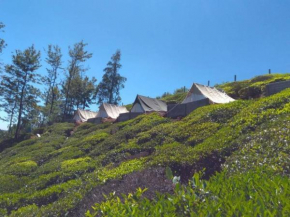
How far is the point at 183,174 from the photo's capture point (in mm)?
6164

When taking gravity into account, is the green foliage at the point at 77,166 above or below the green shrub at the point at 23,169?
above

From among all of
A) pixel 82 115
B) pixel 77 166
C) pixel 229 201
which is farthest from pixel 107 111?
pixel 229 201

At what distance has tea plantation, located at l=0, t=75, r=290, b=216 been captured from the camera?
2.51 metres

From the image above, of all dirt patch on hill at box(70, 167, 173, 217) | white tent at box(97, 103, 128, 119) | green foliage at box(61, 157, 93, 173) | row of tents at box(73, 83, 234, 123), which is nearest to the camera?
dirt patch on hill at box(70, 167, 173, 217)

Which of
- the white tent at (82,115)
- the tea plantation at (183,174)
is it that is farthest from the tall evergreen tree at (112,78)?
the tea plantation at (183,174)

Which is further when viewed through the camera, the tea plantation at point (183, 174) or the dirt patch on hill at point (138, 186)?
the dirt patch on hill at point (138, 186)

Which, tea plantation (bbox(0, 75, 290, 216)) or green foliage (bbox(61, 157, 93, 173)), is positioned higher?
tea plantation (bbox(0, 75, 290, 216))

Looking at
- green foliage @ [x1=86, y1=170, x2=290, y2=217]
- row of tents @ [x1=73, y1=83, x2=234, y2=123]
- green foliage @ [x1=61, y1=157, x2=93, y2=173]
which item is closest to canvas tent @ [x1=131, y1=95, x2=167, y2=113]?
row of tents @ [x1=73, y1=83, x2=234, y2=123]

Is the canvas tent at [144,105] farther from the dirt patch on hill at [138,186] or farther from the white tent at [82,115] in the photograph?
the dirt patch on hill at [138,186]

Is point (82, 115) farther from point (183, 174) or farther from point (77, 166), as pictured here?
point (183, 174)

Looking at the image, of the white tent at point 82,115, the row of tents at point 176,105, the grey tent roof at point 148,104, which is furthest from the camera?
the white tent at point 82,115

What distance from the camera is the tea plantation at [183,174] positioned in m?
2.51

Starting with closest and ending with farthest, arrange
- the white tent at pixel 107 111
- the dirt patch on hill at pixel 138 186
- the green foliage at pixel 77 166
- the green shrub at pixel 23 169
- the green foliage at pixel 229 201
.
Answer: the green foliage at pixel 229 201 → the dirt patch on hill at pixel 138 186 → the green foliage at pixel 77 166 → the green shrub at pixel 23 169 → the white tent at pixel 107 111

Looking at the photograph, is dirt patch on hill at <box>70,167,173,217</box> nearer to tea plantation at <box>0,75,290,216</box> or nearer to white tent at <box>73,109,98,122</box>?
tea plantation at <box>0,75,290,216</box>
